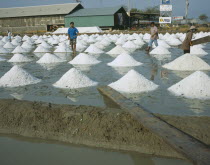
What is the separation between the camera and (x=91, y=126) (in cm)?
261

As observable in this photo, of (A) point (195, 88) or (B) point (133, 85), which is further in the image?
(B) point (133, 85)

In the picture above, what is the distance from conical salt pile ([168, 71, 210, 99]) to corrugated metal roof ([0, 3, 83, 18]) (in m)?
26.7

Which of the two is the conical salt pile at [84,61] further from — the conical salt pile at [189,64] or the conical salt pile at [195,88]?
the conical salt pile at [195,88]

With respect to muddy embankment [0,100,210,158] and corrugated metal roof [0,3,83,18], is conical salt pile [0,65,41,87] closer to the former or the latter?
muddy embankment [0,100,210,158]

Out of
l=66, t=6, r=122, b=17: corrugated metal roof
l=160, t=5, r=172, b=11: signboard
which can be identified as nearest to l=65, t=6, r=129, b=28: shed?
l=66, t=6, r=122, b=17: corrugated metal roof

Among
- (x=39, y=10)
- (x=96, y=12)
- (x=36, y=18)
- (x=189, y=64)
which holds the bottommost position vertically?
(x=189, y=64)

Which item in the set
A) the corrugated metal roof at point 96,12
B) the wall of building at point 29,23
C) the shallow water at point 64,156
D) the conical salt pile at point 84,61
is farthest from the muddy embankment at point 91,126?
the wall of building at point 29,23

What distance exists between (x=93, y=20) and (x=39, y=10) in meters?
8.83

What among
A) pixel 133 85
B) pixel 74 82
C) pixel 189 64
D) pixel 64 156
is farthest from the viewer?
pixel 189 64

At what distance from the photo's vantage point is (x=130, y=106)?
8.74 ft

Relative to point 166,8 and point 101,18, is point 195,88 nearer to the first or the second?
point 101,18

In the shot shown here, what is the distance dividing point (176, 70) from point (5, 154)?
4.50 meters

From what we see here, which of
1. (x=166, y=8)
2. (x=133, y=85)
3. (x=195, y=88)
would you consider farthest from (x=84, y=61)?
(x=166, y=8)

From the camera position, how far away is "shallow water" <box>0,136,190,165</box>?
2.16m
